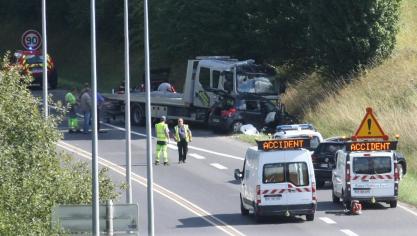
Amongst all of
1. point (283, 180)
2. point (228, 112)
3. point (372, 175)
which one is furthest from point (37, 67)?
point (283, 180)

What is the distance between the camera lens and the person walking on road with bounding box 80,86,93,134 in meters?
45.0

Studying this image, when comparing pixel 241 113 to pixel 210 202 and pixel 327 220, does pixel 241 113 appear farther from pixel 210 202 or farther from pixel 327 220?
pixel 327 220

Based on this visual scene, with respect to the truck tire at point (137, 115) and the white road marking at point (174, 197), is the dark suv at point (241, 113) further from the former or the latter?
the white road marking at point (174, 197)

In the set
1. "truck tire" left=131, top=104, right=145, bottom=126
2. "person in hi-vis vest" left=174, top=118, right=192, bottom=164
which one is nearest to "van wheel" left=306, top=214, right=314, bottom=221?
"person in hi-vis vest" left=174, top=118, right=192, bottom=164

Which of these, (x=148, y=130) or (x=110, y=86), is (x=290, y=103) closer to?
(x=110, y=86)

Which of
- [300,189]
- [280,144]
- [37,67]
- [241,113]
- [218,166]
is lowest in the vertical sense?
[218,166]

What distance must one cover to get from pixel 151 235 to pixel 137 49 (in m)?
46.6

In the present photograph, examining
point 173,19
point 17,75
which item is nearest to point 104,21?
point 173,19

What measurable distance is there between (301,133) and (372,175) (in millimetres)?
6309

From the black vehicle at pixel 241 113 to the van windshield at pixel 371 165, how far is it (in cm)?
1334

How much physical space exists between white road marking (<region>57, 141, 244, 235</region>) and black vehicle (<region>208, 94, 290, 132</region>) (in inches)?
237

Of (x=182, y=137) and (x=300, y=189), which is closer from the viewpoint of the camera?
(x=300, y=189)

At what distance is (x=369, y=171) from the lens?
32656 mm

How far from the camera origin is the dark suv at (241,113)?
4578 cm
